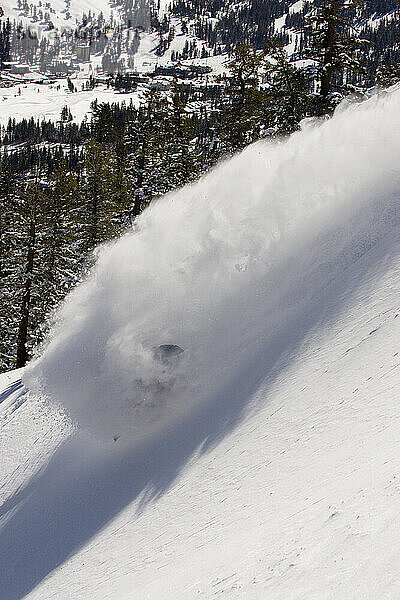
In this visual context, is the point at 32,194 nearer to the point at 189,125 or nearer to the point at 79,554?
the point at 189,125

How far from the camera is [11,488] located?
9.11 metres

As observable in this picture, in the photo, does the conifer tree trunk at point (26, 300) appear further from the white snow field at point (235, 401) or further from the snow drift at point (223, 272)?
the snow drift at point (223, 272)

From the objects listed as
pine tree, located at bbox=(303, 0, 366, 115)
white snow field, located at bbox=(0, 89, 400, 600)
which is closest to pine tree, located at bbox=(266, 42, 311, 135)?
pine tree, located at bbox=(303, 0, 366, 115)

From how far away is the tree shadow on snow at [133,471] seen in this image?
634cm

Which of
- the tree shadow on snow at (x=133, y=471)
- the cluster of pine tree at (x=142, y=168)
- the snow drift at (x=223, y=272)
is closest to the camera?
the tree shadow on snow at (x=133, y=471)

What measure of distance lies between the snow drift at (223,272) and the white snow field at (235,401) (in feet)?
0.12

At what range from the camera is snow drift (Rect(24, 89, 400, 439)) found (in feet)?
24.2

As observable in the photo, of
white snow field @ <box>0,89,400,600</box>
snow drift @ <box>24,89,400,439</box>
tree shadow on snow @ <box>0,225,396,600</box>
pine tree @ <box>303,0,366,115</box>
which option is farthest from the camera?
Answer: pine tree @ <box>303,0,366,115</box>

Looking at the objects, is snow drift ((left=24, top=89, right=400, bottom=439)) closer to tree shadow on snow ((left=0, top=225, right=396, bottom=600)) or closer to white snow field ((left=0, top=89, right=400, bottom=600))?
white snow field ((left=0, top=89, right=400, bottom=600))

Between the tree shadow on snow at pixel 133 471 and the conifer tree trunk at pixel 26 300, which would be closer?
the tree shadow on snow at pixel 133 471

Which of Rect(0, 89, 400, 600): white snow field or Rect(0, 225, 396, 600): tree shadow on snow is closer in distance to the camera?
Rect(0, 89, 400, 600): white snow field

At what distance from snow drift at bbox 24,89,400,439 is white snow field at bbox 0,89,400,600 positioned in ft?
0.12

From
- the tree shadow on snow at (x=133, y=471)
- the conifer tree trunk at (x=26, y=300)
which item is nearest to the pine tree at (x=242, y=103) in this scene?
the conifer tree trunk at (x=26, y=300)

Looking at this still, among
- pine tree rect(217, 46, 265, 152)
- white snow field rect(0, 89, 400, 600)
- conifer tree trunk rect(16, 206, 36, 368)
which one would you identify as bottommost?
conifer tree trunk rect(16, 206, 36, 368)
